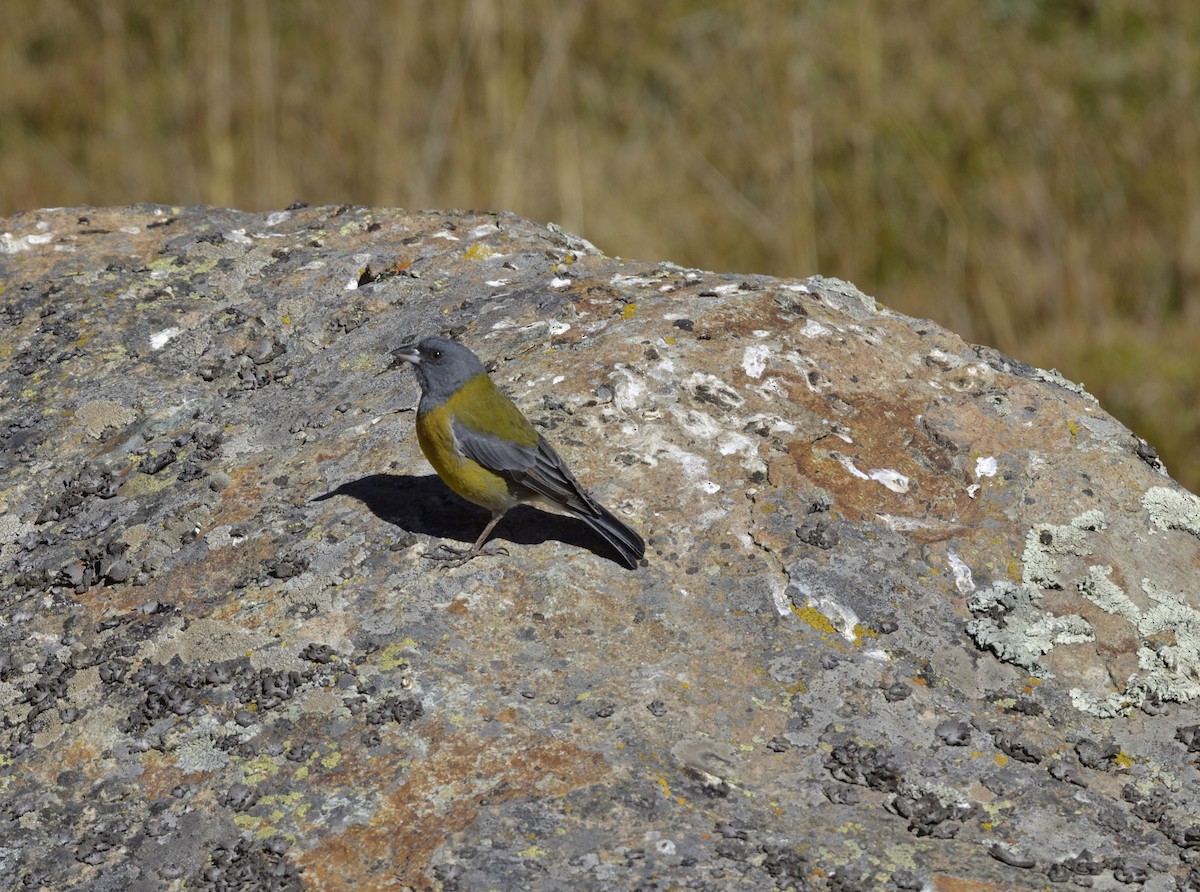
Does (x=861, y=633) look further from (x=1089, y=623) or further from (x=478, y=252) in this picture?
(x=478, y=252)

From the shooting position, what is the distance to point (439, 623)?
3135 millimetres

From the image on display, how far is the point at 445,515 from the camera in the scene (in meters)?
3.67

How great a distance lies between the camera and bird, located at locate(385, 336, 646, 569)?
3.49 m

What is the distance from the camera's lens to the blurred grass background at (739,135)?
7.99m

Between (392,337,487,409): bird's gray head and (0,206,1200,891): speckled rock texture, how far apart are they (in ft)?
0.66

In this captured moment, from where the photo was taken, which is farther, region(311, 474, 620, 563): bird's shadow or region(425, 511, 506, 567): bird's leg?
region(311, 474, 620, 563): bird's shadow

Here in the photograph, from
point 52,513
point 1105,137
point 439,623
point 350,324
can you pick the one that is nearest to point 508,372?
point 350,324

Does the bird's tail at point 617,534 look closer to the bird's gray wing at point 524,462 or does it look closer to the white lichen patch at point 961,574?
the bird's gray wing at point 524,462

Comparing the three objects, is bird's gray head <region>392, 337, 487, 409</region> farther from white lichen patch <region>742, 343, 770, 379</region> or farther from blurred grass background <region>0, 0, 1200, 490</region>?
blurred grass background <region>0, 0, 1200, 490</region>

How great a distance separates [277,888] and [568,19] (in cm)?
748

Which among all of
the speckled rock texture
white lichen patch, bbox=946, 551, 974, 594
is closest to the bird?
the speckled rock texture

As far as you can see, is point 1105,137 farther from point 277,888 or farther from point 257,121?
point 277,888

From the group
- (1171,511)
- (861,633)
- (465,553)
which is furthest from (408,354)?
(1171,511)

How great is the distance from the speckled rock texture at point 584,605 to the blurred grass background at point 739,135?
3694 mm
